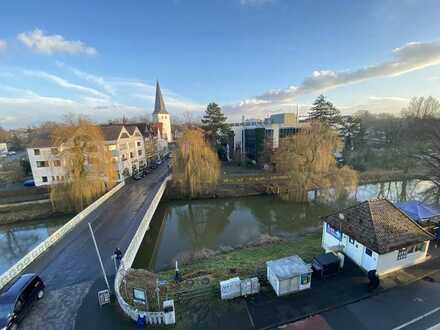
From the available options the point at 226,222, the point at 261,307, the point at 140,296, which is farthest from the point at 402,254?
the point at 226,222

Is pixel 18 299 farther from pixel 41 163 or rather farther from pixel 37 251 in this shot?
pixel 41 163

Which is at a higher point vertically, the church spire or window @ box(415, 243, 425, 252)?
the church spire

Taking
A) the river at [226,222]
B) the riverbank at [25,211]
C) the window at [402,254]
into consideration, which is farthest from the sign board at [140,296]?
the riverbank at [25,211]

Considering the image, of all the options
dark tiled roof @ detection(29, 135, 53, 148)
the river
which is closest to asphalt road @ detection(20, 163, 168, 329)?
the river

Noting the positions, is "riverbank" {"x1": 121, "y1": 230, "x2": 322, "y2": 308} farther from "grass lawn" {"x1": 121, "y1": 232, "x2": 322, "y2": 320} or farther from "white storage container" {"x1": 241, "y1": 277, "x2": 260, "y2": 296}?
"white storage container" {"x1": 241, "y1": 277, "x2": 260, "y2": 296}

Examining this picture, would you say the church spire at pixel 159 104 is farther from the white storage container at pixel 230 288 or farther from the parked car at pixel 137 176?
the white storage container at pixel 230 288

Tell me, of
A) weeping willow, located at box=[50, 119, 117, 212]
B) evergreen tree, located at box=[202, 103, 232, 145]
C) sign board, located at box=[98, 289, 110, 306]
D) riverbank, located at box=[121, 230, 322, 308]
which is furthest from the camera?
evergreen tree, located at box=[202, 103, 232, 145]

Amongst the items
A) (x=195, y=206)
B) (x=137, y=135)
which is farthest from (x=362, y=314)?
(x=137, y=135)
